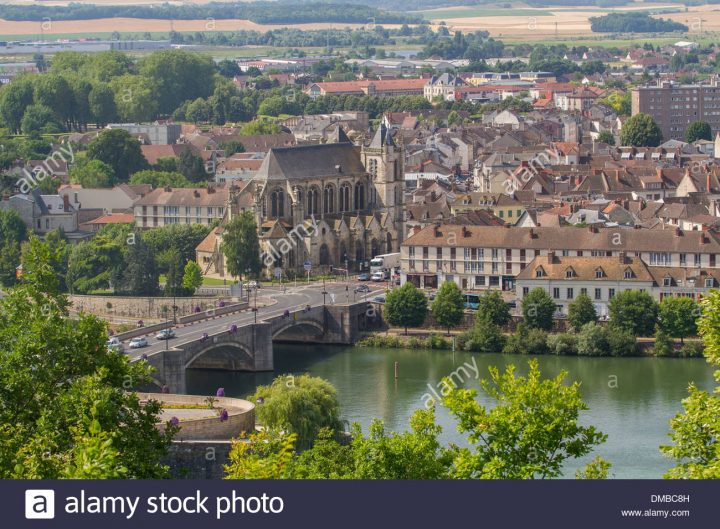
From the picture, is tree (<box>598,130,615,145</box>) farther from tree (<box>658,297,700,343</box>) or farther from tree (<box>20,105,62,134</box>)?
tree (<box>658,297,700,343</box>)

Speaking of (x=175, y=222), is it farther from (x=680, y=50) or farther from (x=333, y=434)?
(x=680, y=50)

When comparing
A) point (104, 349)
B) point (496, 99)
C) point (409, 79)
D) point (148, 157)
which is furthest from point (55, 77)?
point (104, 349)

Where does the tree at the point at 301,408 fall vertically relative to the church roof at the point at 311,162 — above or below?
below

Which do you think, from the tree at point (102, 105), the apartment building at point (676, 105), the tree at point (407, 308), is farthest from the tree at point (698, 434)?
the apartment building at point (676, 105)

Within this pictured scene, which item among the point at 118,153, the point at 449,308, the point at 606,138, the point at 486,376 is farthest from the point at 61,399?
the point at 606,138

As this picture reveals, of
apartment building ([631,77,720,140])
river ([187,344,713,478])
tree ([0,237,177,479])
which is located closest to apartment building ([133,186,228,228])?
river ([187,344,713,478])

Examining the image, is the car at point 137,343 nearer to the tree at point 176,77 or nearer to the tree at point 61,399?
the tree at point 61,399
